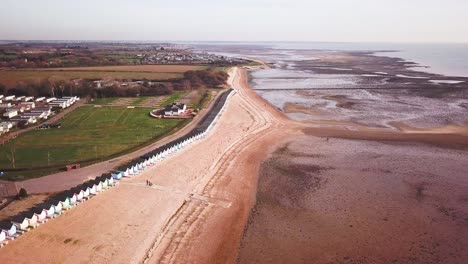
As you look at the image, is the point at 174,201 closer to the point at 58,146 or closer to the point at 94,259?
the point at 94,259

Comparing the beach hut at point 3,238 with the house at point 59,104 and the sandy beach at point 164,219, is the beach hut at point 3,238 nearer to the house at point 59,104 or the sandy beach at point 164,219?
the sandy beach at point 164,219

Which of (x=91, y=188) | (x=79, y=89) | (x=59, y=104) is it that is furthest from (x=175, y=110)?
(x=91, y=188)

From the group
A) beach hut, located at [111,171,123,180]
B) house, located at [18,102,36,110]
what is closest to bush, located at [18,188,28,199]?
beach hut, located at [111,171,123,180]

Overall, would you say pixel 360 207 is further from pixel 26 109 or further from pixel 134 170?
pixel 26 109

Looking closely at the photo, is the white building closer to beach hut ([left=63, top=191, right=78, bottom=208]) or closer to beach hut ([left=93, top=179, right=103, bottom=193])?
beach hut ([left=93, top=179, right=103, bottom=193])

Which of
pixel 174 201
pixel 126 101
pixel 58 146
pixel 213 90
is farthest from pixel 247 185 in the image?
pixel 213 90

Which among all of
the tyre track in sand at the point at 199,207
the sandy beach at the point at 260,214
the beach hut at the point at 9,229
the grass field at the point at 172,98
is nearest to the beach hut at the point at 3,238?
the beach hut at the point at 9,229
